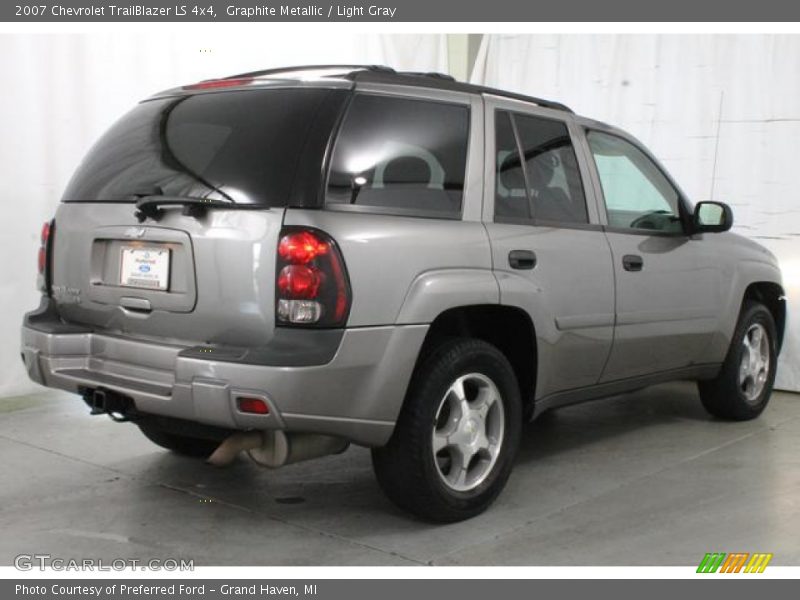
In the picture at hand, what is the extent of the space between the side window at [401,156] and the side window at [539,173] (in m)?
0.27

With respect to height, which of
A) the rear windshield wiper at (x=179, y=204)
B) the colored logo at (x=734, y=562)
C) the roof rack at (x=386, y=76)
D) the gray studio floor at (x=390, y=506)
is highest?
the roof rack at (x=386, y=76)

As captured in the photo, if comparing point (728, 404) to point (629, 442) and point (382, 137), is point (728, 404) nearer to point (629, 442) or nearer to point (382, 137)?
point (629, 442)

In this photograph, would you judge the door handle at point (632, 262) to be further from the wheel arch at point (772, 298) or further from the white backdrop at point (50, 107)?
the white backdrop at point (50, 107)

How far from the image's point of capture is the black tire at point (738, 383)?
5.80 meters

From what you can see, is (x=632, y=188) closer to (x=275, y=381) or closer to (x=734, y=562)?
(x=734, y=562)

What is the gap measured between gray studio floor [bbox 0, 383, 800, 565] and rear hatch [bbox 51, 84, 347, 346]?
86cm

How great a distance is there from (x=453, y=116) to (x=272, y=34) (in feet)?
12.7

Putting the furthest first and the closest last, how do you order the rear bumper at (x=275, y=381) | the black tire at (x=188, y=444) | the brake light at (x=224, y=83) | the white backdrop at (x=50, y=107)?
the white backdrop at (x=50, y=107) < the black tire at (x=188, y=444) < the brake light at (x=224, y=83) < the rear bumper at (x=275, y=381)

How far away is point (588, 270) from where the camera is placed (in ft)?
14.9

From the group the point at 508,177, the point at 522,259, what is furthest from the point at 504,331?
the point at 508,177

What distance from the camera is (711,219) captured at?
5.34m

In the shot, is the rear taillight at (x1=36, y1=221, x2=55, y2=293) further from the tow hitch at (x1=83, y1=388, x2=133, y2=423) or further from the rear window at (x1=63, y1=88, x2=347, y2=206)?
the tow hitch at (x1=83, y1=388, x2=133, y2=423)

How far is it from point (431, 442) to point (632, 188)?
2188 mm

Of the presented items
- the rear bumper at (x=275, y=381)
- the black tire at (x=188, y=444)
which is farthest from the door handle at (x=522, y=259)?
the black tire at (x=188, y=444)
